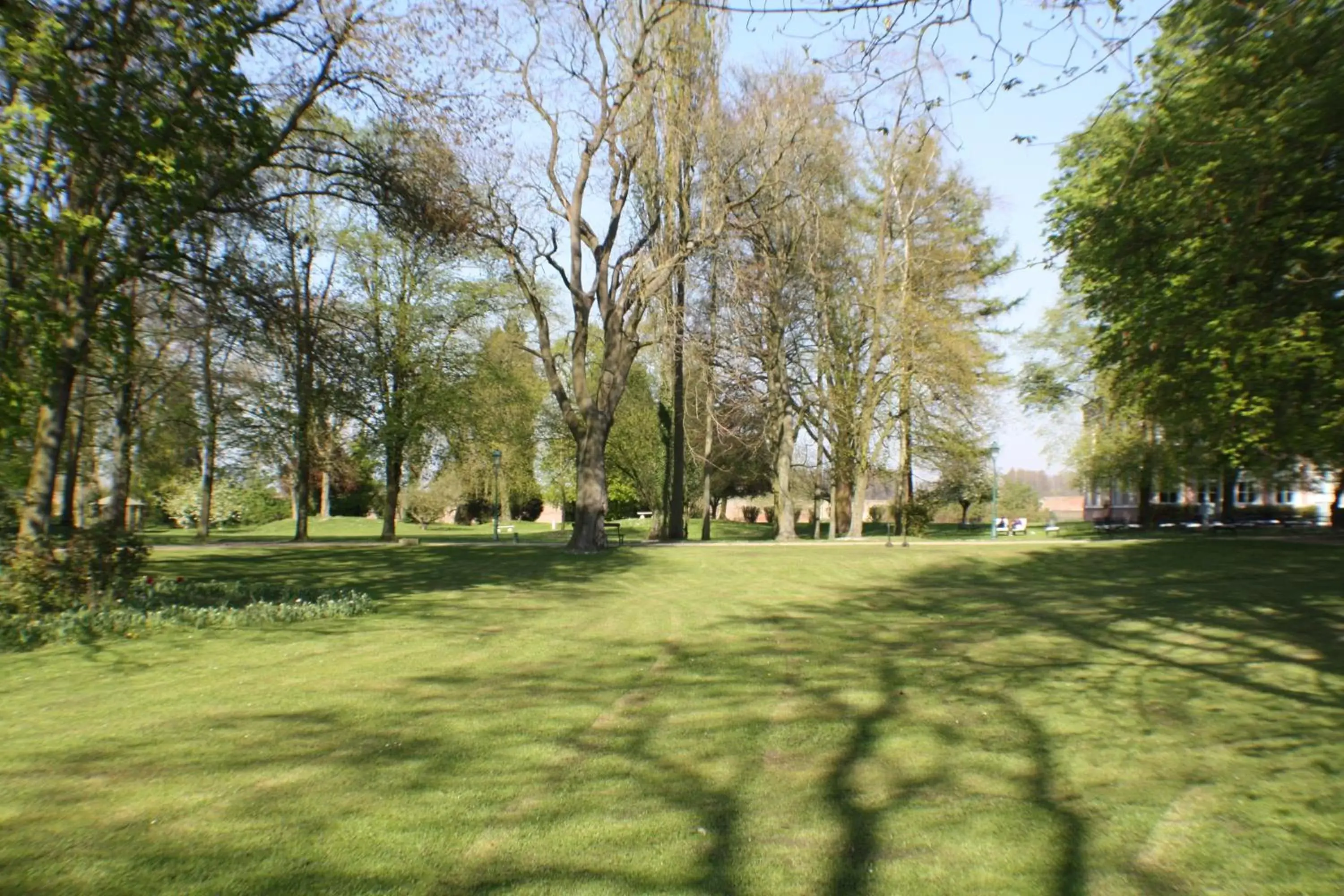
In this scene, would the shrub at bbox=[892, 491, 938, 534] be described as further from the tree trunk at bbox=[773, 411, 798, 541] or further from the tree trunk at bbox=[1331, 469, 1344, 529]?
the tree trunk at bbox=[1331, 469, 1344, 529]

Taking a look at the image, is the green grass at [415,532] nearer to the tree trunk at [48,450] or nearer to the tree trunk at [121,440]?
the tree trunk at [121,440]

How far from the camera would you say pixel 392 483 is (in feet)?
110

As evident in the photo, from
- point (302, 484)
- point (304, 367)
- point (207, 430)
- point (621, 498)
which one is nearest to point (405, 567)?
point (304, 367)

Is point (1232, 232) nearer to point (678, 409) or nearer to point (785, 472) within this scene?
point (678, 409)

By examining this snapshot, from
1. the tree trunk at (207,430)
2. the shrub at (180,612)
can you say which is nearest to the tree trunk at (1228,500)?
the shrub at (180,612)

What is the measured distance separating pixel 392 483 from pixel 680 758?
30044mm

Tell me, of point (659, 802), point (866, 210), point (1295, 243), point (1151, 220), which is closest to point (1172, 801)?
point (659, 802)

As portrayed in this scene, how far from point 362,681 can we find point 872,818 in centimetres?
485

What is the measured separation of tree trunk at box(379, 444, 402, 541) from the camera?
3234 centimetres

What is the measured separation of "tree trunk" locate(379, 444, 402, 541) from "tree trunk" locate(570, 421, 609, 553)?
11.4 m

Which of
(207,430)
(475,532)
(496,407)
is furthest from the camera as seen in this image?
(475,532)

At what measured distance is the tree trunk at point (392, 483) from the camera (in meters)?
32.3

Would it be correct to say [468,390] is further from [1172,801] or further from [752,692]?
[1172,801]

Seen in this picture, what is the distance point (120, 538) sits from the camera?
1136cm
